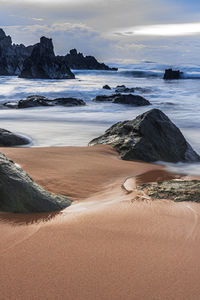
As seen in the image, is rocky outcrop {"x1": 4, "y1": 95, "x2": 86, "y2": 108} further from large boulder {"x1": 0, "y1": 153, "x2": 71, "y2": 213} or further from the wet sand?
large boulder {"x1": 0, "y1": 153, "x2": 71, "y2": 213}

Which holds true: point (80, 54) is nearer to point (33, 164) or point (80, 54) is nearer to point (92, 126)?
point (92, 126)

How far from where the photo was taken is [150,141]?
5.79 meters

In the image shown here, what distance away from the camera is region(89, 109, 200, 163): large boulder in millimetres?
5496

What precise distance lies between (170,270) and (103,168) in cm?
262

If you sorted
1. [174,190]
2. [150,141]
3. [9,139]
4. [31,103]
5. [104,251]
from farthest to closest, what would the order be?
1. [31,103]
2. [9,139]
3. [150,141]
4. [174,190]
5. [104,251]

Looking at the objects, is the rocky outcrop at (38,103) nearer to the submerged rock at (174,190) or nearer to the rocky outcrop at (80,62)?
the submerged rock at (174,190)

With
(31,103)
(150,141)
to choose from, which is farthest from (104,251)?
(31,103)

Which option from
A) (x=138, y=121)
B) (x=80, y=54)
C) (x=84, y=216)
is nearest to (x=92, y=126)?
(x=138, y=121)

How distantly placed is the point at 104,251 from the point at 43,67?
201 feet

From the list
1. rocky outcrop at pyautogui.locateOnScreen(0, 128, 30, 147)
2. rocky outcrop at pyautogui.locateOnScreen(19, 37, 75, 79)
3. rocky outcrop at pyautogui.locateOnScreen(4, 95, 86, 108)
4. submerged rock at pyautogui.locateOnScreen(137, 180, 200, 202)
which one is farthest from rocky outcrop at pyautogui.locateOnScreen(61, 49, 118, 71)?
submerged rock at pyautogui.locateOnScreen(137, 180, 200, 202)

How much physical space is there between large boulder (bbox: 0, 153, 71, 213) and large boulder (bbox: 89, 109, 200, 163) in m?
2.98

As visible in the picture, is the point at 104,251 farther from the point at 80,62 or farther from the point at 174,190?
the point at 80,62

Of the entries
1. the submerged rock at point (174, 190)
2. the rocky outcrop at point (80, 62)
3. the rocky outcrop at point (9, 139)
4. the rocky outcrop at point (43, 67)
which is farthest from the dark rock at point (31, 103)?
the rocky outcrop at point (80, 62)

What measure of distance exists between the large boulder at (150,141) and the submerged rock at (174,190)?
82.0 inches
